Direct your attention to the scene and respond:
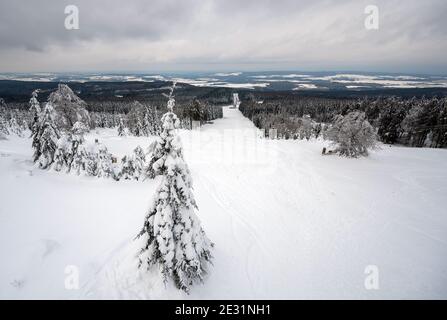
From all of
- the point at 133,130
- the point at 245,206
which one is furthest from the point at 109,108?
the point at 245,206

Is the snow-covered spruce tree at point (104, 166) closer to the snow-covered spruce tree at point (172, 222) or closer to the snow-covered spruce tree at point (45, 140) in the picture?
the snow-covered spruce tree at point (45, 140)

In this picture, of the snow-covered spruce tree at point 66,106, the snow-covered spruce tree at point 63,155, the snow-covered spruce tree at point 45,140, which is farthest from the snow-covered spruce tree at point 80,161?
the snow-covered spruce tree at point 66,106

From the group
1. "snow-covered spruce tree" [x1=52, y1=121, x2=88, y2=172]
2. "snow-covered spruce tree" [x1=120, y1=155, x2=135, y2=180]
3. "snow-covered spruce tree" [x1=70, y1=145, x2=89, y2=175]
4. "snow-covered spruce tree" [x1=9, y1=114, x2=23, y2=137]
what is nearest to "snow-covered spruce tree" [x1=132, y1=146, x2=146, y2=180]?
"snow-covered spruce tree" [x1=120, y1=155, x2=135, y2=180]

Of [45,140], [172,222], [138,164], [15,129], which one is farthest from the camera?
[15,129]

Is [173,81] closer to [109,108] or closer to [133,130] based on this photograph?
[133,130]

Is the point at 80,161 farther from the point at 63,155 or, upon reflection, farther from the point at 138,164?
the point at 138,164

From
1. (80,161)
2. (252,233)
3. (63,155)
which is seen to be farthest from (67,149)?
(252,233)

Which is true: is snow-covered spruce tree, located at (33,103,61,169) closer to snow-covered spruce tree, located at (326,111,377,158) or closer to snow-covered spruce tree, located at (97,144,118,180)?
snow-covered spruce tree, located at (97,144,118,180)
